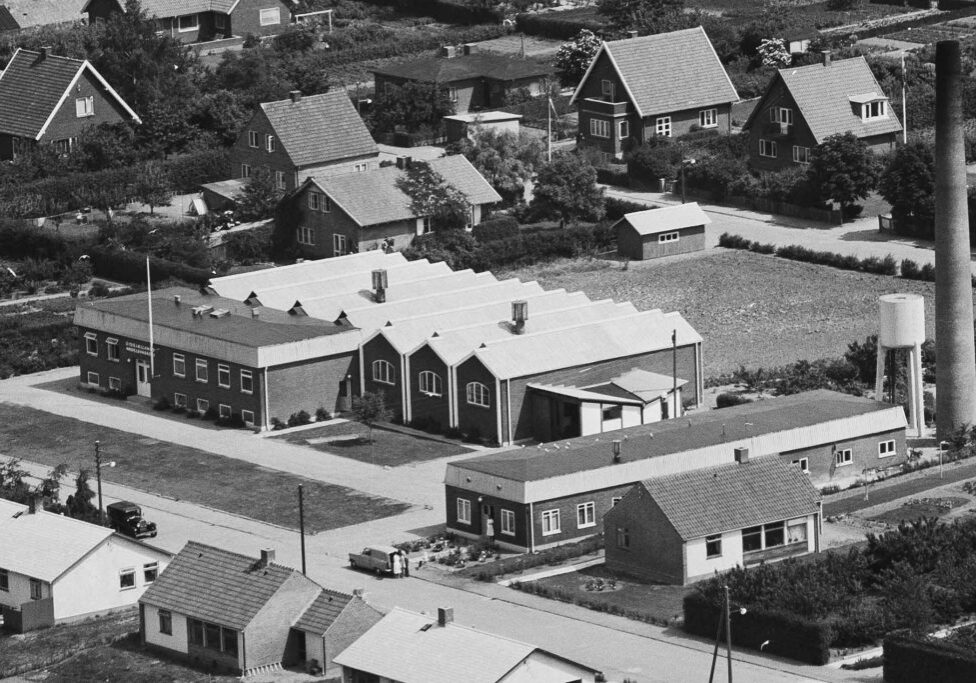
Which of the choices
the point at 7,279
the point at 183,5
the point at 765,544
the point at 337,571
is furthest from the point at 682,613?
the point at 183,5

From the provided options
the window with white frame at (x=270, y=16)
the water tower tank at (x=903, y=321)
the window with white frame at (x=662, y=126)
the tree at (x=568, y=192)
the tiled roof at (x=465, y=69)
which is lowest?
the water tower tank at (x=903, y=321)

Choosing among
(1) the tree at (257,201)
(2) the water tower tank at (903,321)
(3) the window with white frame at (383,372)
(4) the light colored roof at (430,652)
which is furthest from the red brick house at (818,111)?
(4) the light colored roof at (430,652)

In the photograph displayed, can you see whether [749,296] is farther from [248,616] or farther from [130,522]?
[248,616]

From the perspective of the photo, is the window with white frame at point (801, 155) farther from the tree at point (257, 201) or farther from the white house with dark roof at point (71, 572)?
the white house with dark roof at point (71, 572)

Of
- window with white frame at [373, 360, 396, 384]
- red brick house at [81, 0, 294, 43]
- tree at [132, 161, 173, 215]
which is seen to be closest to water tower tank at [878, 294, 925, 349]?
window with white frame at [373, 360, 396, 384]

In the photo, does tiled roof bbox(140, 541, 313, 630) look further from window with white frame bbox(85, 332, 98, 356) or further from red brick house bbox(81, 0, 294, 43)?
red brick house bbox(81, 0, 294, 43)

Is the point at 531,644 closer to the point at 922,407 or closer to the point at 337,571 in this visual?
the point at 337,571

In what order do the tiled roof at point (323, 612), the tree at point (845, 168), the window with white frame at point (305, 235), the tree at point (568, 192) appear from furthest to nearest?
the tree at point (568, 192), the window with white frame at point (305, 235), the tree at point (845, 168), the tiled roof at point (323, 612)
